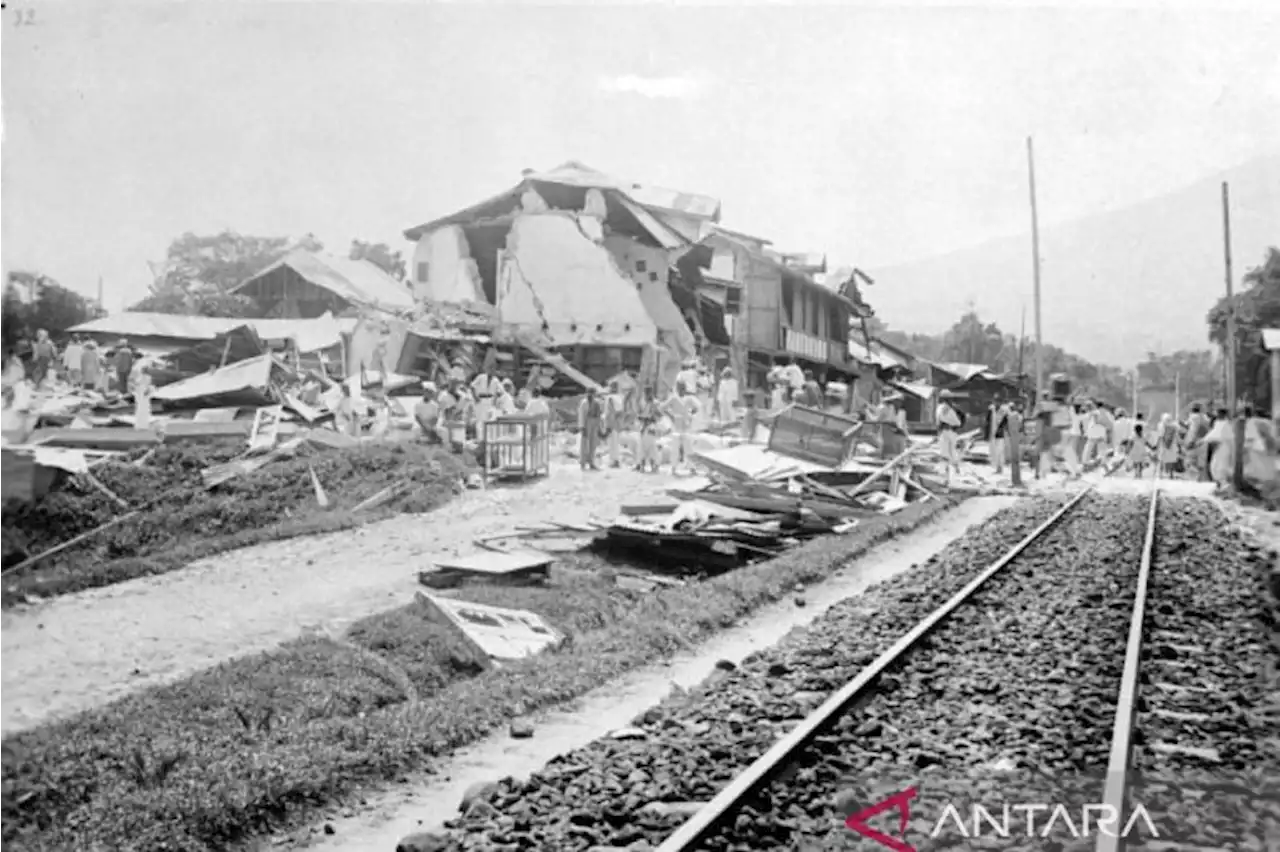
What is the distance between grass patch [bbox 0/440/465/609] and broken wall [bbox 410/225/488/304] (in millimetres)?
3523

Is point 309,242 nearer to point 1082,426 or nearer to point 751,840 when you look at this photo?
point 751,840

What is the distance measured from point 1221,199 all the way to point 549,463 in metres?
7.90

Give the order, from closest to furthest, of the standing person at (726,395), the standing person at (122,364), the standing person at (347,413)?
the standing person at (122,364)
the standing person at (347,413)
the standing person at (726,395)

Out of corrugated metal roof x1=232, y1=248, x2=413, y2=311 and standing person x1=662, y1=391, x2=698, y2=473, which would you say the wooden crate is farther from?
corrugated metal roof x1=232, y1=248, x2=413, y2=311

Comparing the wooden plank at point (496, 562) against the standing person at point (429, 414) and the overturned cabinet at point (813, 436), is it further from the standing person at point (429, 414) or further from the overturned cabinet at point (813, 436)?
the overturned cabinet at point (813, 436)

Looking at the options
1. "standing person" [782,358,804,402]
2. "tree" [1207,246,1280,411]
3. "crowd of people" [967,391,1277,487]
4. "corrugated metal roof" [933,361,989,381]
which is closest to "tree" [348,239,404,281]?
"tree" [1207,246,1280,411]

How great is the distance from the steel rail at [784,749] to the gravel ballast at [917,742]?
63mm

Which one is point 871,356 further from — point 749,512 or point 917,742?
point 917,742

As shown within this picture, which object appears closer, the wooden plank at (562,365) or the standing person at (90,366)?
the standing person at (90,366)

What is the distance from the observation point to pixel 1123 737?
4.97m

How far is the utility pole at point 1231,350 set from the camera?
9.01m

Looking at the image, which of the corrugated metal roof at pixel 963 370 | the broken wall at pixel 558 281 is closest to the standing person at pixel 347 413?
the broken wall at pixel 558 281

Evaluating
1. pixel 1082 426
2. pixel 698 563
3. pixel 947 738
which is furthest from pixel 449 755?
pixel 1082 426

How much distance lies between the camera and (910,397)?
34.3 meters
